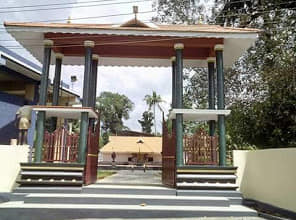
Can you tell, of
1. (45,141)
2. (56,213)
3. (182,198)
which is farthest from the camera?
(45,141)

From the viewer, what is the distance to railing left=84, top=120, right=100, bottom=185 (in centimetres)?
638

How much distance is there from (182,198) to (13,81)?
11.4 meters

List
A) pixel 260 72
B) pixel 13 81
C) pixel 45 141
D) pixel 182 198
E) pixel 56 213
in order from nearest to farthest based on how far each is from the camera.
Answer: pixel 56 213, pixel 182 198, pixel 45 141, pixel 260 72, pixel 13 81

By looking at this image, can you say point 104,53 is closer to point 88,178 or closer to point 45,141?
point 45,141

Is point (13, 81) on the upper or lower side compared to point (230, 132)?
upper

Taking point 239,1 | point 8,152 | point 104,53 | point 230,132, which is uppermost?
point 239,1

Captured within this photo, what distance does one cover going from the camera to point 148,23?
7043mm

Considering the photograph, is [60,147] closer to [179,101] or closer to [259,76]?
[179,101]

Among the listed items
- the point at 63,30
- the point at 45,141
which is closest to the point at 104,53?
the point at 63,30

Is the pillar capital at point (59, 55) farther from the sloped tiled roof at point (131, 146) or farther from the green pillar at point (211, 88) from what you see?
the sloped tiled roof at point (131, 146)

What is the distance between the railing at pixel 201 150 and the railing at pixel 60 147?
2735 mm

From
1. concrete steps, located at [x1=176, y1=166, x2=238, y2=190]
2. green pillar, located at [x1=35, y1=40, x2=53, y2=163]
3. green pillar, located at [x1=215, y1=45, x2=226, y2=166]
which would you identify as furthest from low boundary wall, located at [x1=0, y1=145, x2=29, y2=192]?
green pillar, located at [x1=215, y1=45, x2=226, y2=166]

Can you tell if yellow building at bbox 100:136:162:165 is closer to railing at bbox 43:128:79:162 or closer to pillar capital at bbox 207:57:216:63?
pillar capital at bbox 207:57:216:63

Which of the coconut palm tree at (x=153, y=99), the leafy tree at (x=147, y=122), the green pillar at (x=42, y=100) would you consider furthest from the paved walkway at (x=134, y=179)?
the leafy tree at (x=147, y=122)
